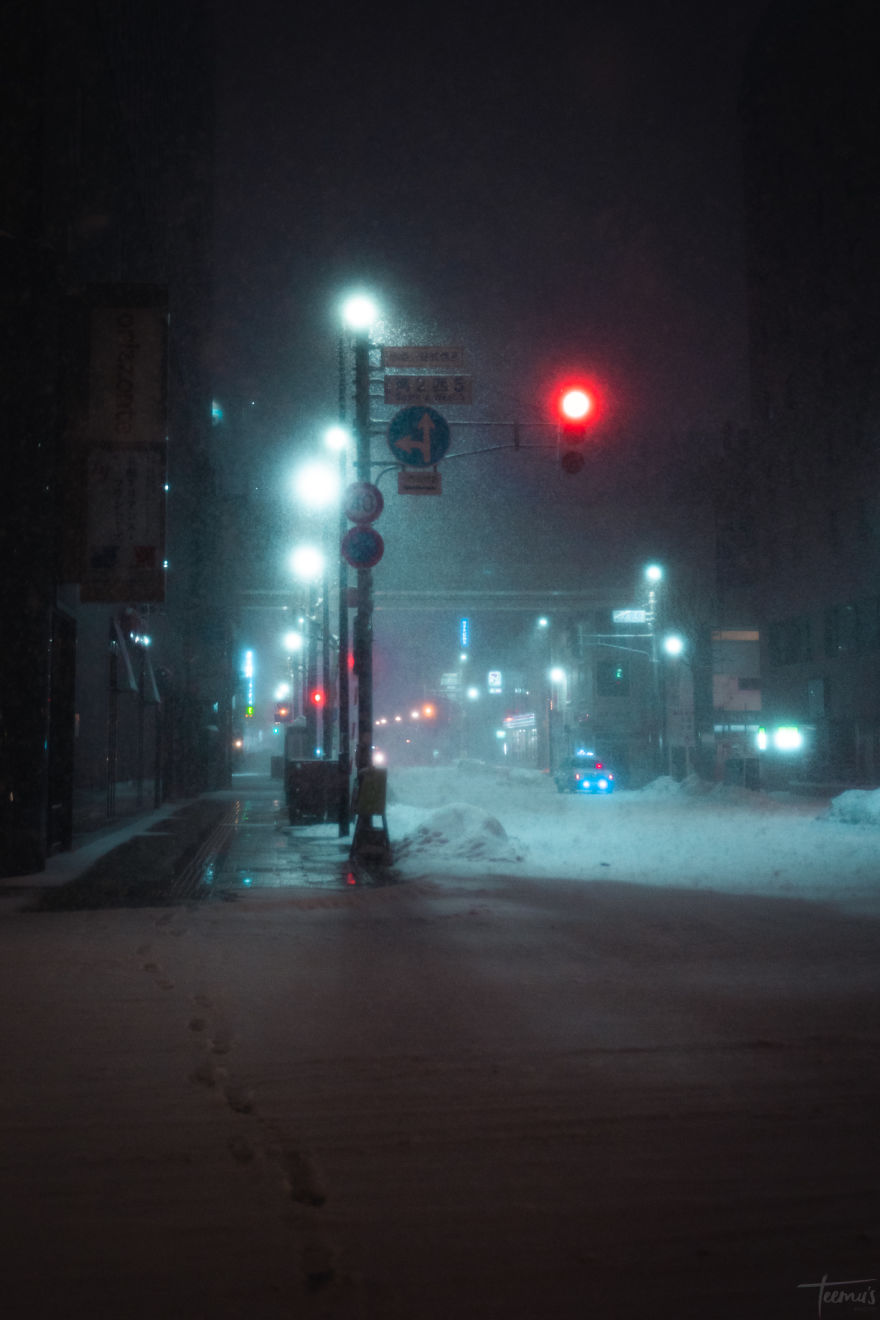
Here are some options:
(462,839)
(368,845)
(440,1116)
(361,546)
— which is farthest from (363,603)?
(440,1116)

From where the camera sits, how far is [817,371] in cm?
5444

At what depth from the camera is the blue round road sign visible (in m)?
16.2

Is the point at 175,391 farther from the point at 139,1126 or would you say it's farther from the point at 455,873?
the point at 139,1126

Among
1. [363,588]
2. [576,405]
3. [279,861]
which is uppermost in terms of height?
[576,405]

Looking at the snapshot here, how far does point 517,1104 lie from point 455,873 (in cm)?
967

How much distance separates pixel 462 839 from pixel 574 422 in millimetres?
6898

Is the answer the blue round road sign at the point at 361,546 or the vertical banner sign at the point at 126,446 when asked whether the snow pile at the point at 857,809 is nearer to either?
the blue round road sign at the point at 361,546

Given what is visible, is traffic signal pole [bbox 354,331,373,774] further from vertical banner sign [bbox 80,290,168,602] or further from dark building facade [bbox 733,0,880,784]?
dark building facade [bbox 733,0,880,784]

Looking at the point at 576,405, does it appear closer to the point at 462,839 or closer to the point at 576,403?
the point at 576,403

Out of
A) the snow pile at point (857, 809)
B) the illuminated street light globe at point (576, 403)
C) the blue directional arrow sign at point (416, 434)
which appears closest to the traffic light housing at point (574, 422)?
the illuminated street light globe at point (576, 403)

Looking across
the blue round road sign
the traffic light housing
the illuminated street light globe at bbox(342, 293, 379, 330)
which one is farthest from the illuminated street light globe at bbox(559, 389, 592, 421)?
the illuminated street light globe at bbox(342, 293, 379, 330)

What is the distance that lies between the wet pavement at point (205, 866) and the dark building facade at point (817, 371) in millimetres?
33289

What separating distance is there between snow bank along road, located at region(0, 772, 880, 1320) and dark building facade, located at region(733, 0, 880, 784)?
140 ft

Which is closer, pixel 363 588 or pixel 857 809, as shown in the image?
pixel 363 588
